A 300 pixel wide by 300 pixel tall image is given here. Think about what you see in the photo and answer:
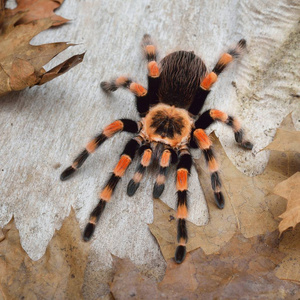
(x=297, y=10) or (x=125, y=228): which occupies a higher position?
(x=297, y=10)

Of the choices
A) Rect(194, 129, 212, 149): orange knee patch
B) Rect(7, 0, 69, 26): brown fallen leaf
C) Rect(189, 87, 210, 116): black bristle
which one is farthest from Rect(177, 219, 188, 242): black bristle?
Rect(7, 0, 69, 26): brown fallen leaf

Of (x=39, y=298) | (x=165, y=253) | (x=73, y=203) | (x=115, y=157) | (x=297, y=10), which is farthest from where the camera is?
(x=297, y=10)

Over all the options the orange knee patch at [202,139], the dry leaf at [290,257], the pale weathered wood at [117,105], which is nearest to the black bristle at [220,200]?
the pale weathered wood at [117,105]

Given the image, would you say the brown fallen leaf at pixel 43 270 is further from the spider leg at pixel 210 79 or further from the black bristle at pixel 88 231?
the spider leg at pixel 210 79

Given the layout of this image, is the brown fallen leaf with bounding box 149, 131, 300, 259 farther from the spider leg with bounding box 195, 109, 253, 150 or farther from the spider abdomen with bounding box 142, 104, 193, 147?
the spider abdomen with bounding box 142, 104, 193, 147

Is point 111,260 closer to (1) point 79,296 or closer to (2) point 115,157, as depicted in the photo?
(1) point 79,296

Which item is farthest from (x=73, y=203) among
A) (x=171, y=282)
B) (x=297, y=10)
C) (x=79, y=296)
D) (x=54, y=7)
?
(x=297, y=10)

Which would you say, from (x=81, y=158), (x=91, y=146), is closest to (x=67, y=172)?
(x=81, y=158)
